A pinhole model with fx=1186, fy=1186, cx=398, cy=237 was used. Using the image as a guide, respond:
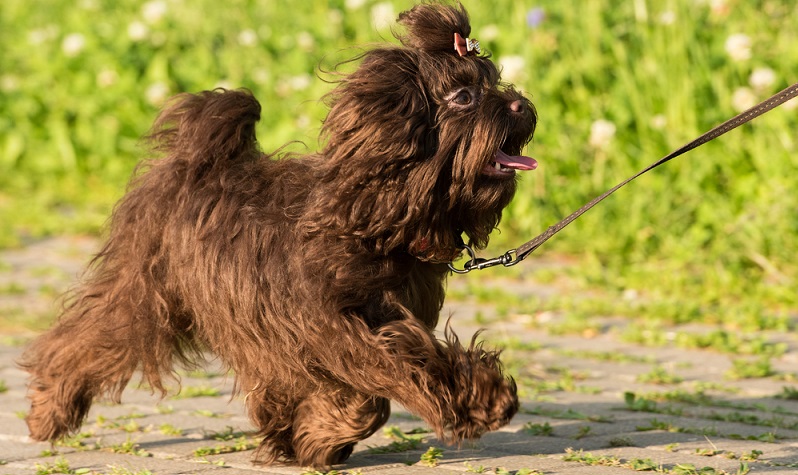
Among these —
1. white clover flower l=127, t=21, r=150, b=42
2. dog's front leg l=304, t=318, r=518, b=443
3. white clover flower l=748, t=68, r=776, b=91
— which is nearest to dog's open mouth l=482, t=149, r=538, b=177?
dog's front leg l=304, t=318, r=518, b=443

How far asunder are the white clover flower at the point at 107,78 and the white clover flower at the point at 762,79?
609cm

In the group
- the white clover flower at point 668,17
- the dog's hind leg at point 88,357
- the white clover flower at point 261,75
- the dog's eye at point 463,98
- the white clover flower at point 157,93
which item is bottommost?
the dog's hind leg at point 88,357

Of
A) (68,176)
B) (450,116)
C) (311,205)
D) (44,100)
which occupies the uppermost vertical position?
(44,100)

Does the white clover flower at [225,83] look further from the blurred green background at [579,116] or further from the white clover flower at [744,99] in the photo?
the white clover flower at [744,99]

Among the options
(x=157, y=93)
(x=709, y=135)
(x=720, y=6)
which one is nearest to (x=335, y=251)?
(x=709, y=135)

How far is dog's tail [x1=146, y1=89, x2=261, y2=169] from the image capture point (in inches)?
166

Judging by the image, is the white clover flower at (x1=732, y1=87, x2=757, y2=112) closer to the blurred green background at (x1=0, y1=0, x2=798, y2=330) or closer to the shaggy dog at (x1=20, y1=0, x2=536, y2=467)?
the blurred green background at (x1=0, y1=0, x2=798, y2=330)

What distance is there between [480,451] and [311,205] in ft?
4.00

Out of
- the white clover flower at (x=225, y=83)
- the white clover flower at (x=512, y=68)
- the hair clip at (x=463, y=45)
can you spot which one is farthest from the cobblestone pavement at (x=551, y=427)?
the white clover flower at (x=225, y=83)

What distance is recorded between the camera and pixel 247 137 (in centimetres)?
433

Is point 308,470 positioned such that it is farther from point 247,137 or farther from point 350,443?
point 247,137

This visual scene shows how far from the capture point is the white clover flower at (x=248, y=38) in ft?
35.1

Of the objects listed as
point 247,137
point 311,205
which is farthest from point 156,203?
point 311,205

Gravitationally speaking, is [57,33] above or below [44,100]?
above
